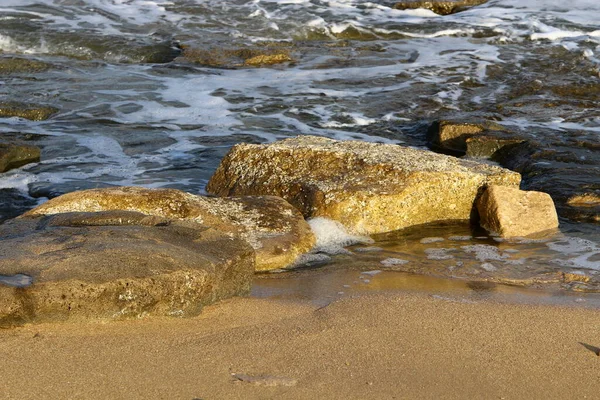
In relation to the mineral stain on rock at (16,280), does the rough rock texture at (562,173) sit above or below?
below

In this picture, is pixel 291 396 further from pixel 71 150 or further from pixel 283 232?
pixel 71 150

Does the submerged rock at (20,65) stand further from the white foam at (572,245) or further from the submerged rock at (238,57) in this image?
the white foam at (572,245)

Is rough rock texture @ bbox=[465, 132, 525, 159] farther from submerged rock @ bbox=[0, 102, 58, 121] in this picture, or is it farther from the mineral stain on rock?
the mineral stain on rock

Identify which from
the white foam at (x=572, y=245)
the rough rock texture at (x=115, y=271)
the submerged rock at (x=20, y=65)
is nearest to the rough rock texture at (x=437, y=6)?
the submerged rock at (x=20, y=65)

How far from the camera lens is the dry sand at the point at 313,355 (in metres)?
2.95

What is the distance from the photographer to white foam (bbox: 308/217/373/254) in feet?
16.5

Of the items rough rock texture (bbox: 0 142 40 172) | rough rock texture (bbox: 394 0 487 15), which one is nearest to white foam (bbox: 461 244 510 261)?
rough rock texture (bbox: 0 142 40 172)

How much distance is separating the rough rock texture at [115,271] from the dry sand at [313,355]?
69 millimetres

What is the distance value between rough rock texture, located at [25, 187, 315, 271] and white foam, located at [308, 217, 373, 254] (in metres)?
0.11

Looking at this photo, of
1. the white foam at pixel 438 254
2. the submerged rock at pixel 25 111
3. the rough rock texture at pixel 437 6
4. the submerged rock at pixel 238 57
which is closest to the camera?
the white foam at pixel 438 254

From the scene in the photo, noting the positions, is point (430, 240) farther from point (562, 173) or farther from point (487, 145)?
point (487, 145)

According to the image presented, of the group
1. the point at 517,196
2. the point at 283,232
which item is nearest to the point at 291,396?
the point at 283,232

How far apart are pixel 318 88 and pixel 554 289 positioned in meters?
6.13

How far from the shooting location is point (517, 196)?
17.9ft
